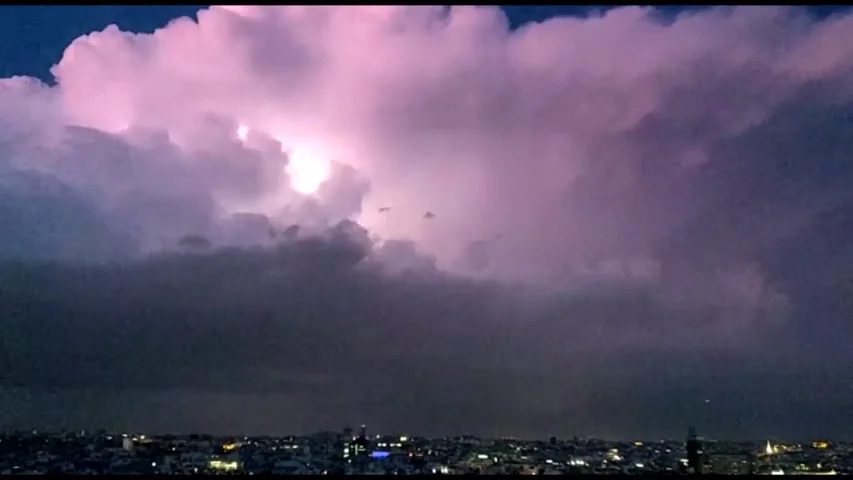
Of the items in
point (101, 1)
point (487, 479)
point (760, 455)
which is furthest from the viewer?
point (760, 455)

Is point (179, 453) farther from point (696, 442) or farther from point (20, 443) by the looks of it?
point (696, 442)

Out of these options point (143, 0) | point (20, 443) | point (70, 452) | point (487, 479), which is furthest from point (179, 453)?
point (143, 0)

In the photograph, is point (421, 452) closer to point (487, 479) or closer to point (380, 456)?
point (380, 456)

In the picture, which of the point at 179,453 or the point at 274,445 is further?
the point at 274,445

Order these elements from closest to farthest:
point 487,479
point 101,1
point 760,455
Answer: point 101,1, point 487,479, point 760,455

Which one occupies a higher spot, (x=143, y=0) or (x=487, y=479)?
(x=143, y=0)

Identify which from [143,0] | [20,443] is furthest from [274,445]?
[143,0]
